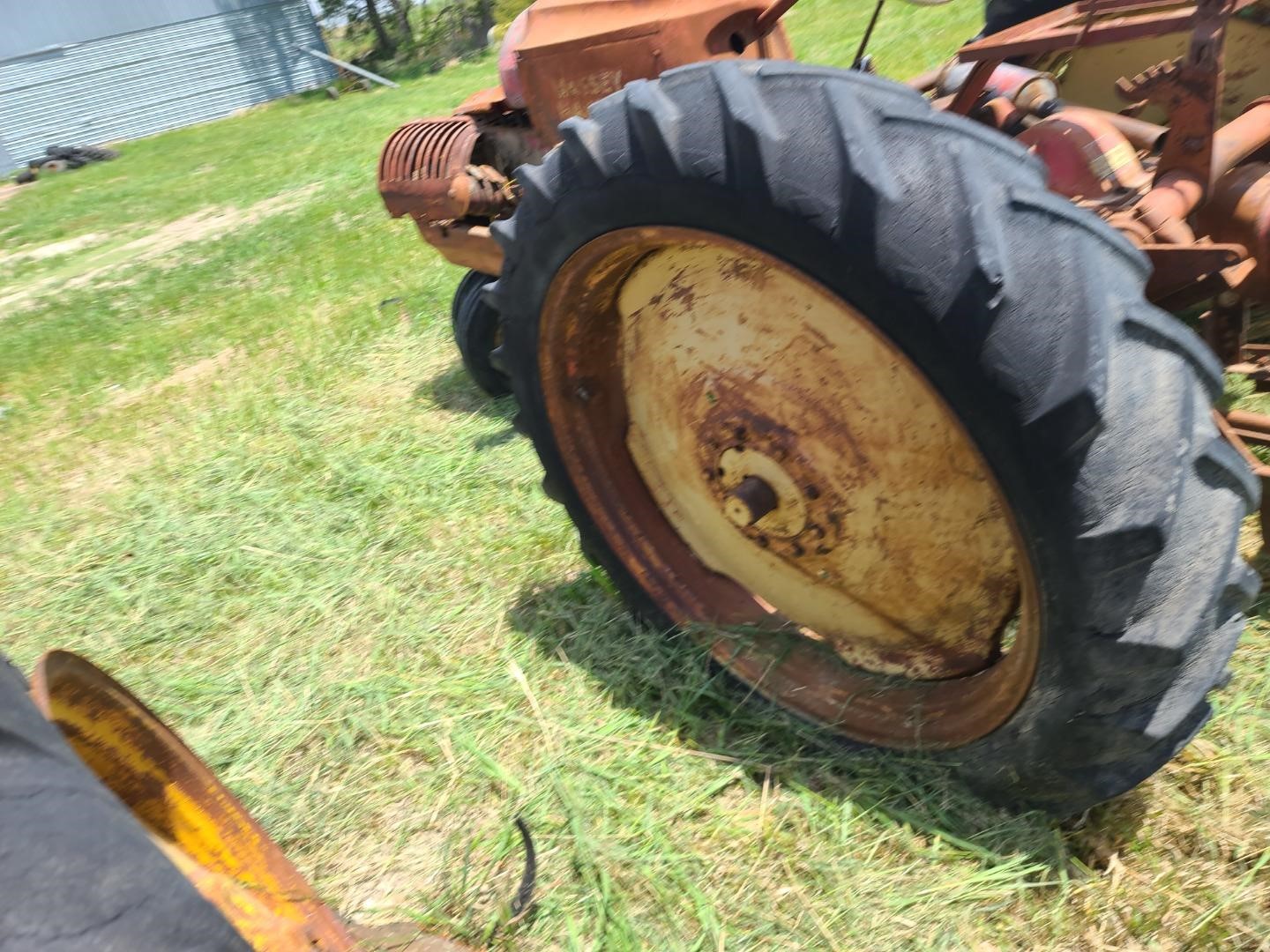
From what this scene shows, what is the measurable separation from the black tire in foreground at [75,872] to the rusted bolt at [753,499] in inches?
43.4

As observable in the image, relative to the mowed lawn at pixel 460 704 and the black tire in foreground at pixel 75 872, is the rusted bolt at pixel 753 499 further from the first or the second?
the black tire in foreground at pixel 75 872

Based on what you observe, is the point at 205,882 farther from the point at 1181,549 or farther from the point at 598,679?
the point at 1181,549

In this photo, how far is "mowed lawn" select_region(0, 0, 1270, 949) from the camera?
62.2 inches

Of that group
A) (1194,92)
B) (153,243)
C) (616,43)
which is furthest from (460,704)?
(153,243)

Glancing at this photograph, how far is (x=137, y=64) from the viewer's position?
2339 cm

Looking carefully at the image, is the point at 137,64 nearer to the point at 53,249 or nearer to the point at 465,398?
the point at 53,249

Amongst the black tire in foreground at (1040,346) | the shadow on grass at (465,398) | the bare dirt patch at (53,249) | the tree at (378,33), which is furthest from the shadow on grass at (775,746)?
the tree at (378,33)

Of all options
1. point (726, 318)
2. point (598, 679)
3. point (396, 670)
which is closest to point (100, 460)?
point (396, 670)

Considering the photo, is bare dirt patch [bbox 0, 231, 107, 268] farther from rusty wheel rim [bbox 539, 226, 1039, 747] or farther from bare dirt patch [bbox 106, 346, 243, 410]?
rusty wheel rim [bbox 539, 226, 1039, 747]

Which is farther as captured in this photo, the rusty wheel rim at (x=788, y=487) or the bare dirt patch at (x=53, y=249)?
the bare dirt patch at (x=53, y=249)

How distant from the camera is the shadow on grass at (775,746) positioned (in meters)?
1.60

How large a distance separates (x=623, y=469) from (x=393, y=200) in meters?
2.09

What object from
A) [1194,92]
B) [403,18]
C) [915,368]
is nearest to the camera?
[915,368]

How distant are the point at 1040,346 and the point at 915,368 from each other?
0.17 meters
